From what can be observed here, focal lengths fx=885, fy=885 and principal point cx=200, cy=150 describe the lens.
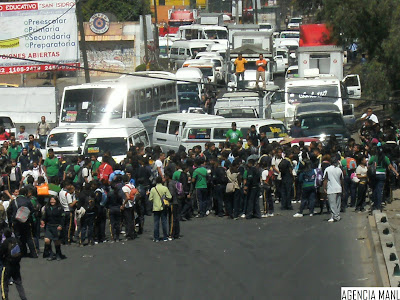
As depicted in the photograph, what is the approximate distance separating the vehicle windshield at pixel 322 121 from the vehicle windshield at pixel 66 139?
714 cm

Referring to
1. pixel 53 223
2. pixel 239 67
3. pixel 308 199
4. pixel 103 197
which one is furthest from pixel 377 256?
pixel 239 67

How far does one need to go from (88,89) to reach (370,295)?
20.2 metres

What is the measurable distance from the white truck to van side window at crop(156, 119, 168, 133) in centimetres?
720

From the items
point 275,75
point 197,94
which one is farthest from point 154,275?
point 275,75

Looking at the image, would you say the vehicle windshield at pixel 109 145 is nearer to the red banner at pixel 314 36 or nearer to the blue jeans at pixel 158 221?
the blue jeans at pixel 158 221

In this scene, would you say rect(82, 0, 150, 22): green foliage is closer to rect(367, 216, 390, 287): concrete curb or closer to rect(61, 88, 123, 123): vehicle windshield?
rect(61, 88, 123, 123): vehicle windshield

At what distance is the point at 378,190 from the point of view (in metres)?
20.0

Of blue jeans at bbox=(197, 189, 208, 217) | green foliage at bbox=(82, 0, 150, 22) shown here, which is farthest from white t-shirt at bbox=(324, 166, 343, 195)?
green foliage at bbox=(82, 0, 150, 22)

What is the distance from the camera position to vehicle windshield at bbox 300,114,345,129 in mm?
→ 28219

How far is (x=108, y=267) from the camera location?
1716 cm

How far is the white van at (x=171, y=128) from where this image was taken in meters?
30.1

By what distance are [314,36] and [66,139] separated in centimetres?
1809

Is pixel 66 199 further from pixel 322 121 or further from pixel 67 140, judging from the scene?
pixel 322 121

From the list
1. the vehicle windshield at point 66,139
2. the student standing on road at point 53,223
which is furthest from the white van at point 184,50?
the student standing on road at point 53,223
